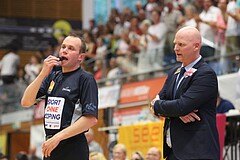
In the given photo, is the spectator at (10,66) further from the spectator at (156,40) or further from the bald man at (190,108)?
the bald man at (190,108)

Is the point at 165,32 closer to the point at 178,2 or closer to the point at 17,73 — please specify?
the point at 178,2

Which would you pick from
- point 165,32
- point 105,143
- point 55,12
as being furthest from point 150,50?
point 55,12

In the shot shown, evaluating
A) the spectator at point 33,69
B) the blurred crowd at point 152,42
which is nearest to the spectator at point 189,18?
the blurred crowd at point 152,42

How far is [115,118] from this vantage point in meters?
12.9

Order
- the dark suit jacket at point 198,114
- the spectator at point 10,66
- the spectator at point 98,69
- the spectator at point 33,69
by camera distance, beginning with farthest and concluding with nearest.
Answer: the spectator at point 10,66
the spectator at point 33,69
the spectator at point 98,69
the dark suit jacket at point 198,114

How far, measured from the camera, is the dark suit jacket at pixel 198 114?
15.5 ft

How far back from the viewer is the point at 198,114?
4809mm

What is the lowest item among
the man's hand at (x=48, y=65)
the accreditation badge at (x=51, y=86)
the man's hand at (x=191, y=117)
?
the man's hand at (x=191, y=117)

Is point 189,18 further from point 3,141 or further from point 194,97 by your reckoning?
point 194,97

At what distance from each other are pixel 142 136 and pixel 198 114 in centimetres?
524

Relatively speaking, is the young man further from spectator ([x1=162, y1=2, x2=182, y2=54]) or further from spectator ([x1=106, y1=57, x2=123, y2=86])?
spectator ([x1=106, y1=57, x2=123, y2=86])

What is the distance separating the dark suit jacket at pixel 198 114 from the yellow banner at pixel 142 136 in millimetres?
4618

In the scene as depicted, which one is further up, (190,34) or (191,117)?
(190,34)

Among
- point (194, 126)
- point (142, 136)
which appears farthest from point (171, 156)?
point (142, 136)
